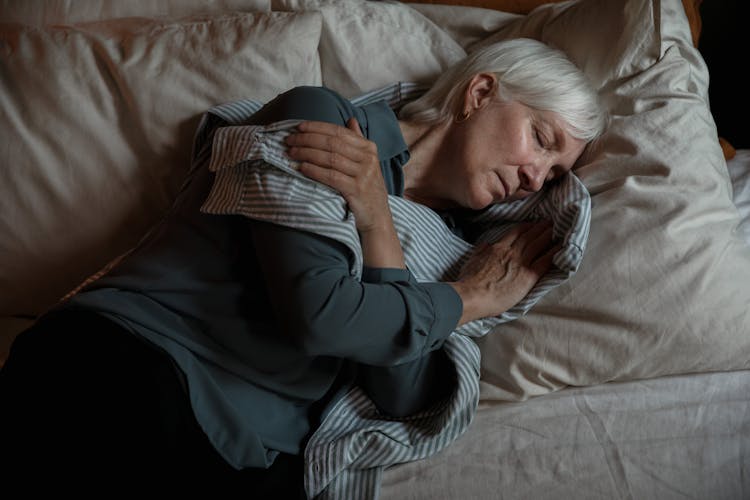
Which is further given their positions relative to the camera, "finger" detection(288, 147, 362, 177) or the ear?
the ear

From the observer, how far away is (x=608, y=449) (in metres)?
1.03

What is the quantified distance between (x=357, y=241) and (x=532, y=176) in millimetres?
408

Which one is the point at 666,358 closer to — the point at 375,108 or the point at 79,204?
the point at 375,108

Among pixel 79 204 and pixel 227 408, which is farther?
pixel 79 204

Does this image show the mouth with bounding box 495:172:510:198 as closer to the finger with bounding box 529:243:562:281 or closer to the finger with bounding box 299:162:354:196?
the finger with bounding box 529:243:562:281

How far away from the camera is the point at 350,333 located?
2.99 ft

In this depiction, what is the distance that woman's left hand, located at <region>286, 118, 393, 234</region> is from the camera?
37.4 inches

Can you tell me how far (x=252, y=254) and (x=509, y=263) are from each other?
1.44ft

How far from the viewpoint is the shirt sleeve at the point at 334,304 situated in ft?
2.94

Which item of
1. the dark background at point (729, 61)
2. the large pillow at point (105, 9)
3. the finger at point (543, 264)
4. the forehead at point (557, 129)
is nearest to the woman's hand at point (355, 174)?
the finger at point (543, 264)

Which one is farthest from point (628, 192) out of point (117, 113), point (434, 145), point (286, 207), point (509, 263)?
point (117, 113)

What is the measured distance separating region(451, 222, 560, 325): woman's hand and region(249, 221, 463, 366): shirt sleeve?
0.48 ft

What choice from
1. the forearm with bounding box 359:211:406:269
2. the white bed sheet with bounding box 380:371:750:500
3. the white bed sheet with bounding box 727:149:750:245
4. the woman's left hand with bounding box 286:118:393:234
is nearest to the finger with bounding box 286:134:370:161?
the woman's left hand with bounding box 286:118:393:234

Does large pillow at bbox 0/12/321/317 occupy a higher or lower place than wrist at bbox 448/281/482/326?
higher
